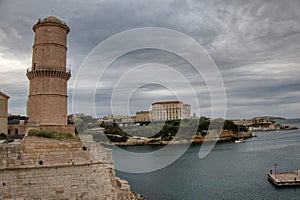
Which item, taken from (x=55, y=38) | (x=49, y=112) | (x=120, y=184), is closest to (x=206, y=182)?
(x=120, y=184)

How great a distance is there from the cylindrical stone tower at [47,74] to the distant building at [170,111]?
223ft

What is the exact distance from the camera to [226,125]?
3177 inches

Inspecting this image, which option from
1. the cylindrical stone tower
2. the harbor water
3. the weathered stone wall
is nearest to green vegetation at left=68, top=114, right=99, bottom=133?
the cylindrical stone tower

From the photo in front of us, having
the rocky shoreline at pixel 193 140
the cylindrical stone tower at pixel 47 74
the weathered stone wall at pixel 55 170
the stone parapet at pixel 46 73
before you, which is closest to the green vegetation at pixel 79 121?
the cylindrical stone tower at pixel 47 74

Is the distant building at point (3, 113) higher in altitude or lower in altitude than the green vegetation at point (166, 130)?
higher

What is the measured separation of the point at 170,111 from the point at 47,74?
70.0 m

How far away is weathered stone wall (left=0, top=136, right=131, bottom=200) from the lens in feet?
31.6

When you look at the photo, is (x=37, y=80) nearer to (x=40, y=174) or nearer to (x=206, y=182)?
(x=40, y=174)

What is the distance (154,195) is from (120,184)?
6.54 m

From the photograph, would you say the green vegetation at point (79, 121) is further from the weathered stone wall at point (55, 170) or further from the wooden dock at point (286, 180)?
the wooden dock at point (286, 180)

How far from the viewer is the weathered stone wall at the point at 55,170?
962cm

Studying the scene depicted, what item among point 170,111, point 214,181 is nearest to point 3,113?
point 214,181

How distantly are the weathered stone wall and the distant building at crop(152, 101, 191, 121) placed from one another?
72.5 m

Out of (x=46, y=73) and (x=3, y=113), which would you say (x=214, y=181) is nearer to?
(x=46, y=73)
